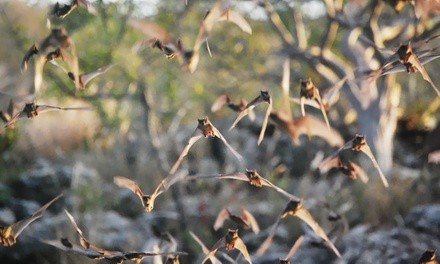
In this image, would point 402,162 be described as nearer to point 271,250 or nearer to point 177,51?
point 271,250

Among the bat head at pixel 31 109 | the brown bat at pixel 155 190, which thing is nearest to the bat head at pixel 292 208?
the brown bat at pixel 155 190

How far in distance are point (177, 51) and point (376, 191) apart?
10.6ft

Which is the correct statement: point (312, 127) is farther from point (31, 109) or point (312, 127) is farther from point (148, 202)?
point (31, 109)

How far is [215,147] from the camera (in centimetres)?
701

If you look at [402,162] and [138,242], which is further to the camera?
[402,162]

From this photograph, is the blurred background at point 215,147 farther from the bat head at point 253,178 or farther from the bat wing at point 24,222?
the bat head at point 253,178

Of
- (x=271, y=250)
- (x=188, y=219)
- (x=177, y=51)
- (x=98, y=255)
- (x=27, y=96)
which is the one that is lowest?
(x=188, y=219)

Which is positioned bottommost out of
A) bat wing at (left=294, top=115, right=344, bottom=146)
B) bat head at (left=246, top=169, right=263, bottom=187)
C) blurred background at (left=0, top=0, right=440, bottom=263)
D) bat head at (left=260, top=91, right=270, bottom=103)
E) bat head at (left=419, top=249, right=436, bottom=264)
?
blurred background at (left=0, top=0, right=440, bottom=263)

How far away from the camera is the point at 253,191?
5.73 meters

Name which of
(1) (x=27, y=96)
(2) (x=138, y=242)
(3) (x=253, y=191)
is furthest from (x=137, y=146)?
(1) (x=27, y=96)

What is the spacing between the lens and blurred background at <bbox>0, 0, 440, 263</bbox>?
12.1 ft

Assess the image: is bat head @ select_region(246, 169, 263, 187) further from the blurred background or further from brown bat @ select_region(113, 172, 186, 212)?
the blurred background

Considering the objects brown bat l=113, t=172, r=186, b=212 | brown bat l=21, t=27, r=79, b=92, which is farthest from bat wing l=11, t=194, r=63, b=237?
brown bat l=21, t=27, r=79, b=92

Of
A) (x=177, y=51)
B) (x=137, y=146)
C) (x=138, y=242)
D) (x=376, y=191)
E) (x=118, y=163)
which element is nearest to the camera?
(x=177, y=51)
